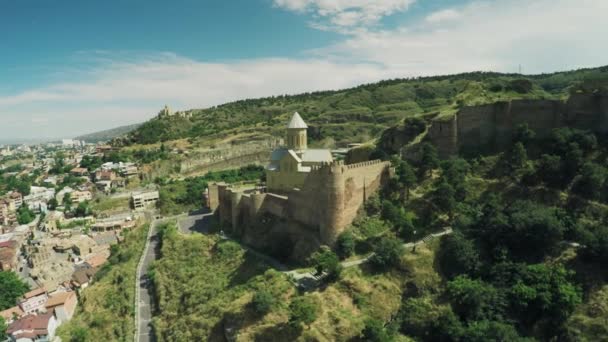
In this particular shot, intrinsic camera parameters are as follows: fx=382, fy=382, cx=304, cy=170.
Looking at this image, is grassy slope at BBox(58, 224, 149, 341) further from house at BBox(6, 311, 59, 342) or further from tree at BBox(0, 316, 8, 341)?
tree at BBox(0, 316, 8, 341)

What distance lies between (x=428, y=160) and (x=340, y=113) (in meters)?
67.7

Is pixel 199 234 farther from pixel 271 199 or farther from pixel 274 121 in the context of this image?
pixel 274 121

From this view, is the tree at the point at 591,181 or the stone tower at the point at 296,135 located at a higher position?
the stone tower at the point at 296,135

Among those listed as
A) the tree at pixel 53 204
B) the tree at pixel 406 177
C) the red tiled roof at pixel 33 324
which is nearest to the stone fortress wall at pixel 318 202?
the tree at pixel 406 177

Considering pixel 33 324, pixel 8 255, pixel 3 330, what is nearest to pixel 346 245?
pixel 33 324

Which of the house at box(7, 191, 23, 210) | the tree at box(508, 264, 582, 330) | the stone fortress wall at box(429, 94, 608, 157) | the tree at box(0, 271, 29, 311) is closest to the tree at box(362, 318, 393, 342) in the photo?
the tree at box(508, 264, 582, 330)

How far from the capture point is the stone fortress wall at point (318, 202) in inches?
1133

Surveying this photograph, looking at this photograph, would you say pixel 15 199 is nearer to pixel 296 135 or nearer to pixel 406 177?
pixel 296 135

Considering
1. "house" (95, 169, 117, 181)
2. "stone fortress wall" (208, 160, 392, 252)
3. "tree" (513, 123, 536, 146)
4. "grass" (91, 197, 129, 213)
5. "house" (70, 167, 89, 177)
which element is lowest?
"grass" (91, 197, 129, 213)

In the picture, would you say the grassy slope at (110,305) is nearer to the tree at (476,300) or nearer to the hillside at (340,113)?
the tree at (476,300)

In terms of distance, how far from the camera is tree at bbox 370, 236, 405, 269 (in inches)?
1022

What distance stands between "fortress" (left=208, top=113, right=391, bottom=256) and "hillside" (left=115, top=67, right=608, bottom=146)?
41238 mm

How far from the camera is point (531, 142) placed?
3306 cm

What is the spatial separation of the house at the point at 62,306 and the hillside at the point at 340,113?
5690cm
